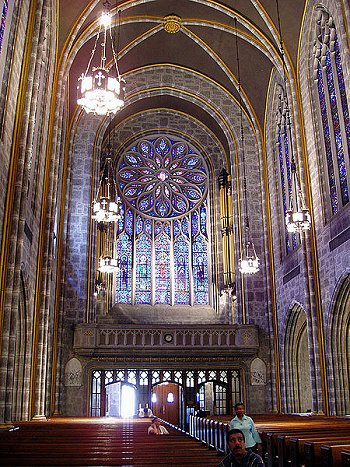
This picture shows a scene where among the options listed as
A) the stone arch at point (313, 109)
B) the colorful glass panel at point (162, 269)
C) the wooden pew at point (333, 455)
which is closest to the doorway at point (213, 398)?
the colorful glass panel at point (162, 269)

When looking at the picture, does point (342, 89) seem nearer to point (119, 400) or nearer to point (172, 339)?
point (172, 339)

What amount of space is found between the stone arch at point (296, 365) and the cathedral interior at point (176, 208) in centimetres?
7

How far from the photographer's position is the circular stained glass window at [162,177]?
90.2 feet

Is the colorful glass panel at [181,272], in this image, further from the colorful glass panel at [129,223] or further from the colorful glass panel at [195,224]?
the colorful glass panel at [129,223]

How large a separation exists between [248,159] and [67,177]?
775cm

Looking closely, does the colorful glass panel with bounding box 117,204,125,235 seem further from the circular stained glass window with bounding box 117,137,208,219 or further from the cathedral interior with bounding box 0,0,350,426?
the circular stained glass window with bounding box 117,137,208,219

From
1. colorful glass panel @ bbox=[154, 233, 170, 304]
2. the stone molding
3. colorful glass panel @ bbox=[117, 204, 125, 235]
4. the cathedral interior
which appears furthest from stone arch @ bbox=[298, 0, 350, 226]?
colorful glass panel @ bbox=[117, 204, 125, 235]

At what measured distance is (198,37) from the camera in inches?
918

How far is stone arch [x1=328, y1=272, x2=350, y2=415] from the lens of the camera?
651 inches

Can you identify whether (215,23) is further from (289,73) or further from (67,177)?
(67,177)

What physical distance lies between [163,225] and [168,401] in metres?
8.49

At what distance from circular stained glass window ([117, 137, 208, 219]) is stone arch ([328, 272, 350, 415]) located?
1202 centimetres

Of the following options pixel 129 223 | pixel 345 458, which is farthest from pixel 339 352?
pixel 129 223

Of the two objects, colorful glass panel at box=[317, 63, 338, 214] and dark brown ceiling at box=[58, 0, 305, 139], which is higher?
dark brown ceiling at box=[58, 0, 305, 139]
